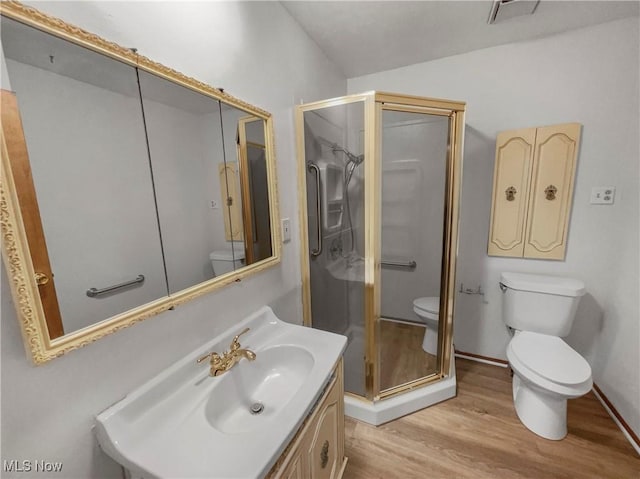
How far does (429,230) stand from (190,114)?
1.75m

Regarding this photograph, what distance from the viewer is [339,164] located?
1799 millimetres

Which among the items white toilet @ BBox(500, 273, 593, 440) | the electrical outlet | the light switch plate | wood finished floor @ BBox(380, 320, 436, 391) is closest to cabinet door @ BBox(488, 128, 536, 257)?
white toilet @ BBox(500, 273, 593, 440)

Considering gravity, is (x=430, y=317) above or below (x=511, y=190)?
below

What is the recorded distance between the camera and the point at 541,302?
1709mm

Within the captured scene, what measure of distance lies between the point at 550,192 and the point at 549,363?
3.61ft

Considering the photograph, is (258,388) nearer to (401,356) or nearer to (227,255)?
(227,255)

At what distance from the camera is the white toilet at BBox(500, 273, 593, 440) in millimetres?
1394

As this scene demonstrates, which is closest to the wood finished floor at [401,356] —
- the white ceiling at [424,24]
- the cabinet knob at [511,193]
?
the cabinet knob at [511,193]

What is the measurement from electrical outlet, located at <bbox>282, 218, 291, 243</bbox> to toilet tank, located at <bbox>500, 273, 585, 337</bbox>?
154 centimetres

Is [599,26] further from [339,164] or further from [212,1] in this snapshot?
[212,1]

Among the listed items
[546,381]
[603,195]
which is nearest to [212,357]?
[546,381]

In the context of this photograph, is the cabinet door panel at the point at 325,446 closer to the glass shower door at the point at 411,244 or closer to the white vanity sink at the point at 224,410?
the white vanity sink at the point at 224,410

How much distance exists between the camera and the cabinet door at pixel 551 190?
5.64 feet
